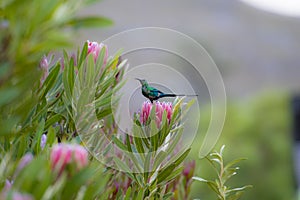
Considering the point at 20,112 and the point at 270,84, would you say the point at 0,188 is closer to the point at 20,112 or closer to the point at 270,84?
the point at 20,112

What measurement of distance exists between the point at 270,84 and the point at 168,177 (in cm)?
654

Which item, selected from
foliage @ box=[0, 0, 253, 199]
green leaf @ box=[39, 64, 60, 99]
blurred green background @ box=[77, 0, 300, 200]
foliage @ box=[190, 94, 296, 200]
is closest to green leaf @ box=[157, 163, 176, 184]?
foliage @ box=[0, 0, 253, 199]

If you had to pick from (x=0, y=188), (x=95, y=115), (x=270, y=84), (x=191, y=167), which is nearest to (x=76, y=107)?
(x=95, y=115)

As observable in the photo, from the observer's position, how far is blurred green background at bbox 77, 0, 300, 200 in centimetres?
487

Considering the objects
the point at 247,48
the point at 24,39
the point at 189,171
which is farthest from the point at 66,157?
the point at 247,48

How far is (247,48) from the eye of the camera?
6996 mm

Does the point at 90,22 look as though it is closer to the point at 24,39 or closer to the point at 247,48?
the point at 24,39

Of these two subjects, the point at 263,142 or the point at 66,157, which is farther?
the point at 263,142

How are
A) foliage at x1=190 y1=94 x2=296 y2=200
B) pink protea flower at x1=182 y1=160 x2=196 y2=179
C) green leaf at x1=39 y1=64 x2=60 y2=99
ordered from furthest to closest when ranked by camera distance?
foliage at x1=190 y1=94 x2=296 y2=200 → pink protea flower at x1=182 y1=160 x2=196 y2=179 → green leaf at x1=39 y1=64 x2=60 y2=99

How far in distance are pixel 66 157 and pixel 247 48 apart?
22.5 ft

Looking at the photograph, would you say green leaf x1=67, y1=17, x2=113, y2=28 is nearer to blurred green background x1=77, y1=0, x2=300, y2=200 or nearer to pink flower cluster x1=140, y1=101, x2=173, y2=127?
pink flower cluster x1=140, y1=101, x2=173, y2=127

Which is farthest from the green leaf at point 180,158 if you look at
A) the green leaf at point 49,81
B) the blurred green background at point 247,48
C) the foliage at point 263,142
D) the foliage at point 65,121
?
the blurred green background at point 247,48

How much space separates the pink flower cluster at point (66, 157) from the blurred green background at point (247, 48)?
177 inches

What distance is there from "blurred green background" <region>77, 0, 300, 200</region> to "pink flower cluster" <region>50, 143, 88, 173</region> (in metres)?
4.49
